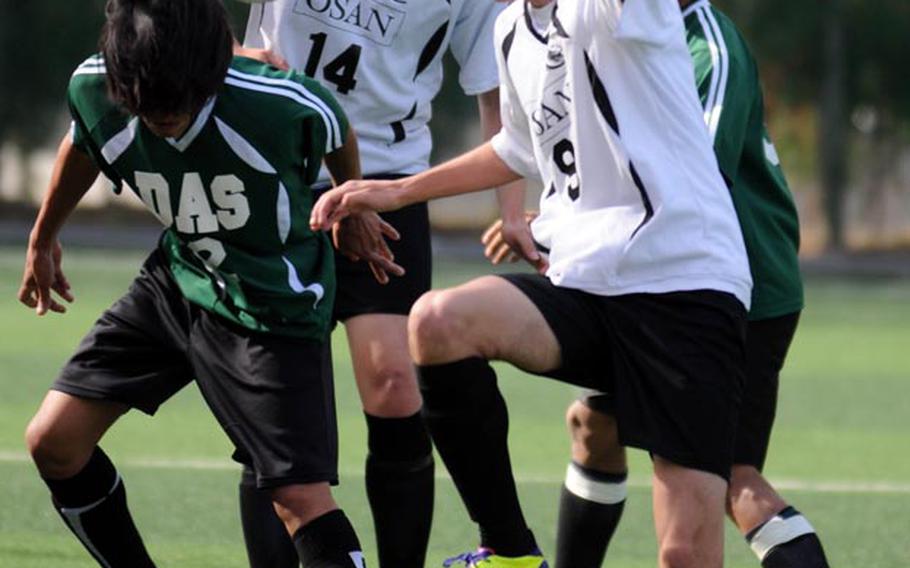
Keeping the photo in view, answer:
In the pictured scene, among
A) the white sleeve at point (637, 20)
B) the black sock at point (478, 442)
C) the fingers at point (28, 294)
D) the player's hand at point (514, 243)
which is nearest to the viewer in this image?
the white sleeve at point (637, 20)

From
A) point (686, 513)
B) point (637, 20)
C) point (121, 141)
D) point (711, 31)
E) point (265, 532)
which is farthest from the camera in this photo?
point (265, 532)

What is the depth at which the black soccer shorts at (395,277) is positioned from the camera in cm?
558

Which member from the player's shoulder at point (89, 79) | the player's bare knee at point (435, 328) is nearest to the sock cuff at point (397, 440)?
the player's bare knee at point (435, 328)

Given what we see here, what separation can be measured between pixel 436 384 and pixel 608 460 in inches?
45.5

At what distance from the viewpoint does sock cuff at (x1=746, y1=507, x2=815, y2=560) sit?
5.23 metres

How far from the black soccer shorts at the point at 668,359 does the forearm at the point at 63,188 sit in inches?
46.3

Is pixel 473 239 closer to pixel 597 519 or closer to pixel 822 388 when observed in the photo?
pixel 822 388

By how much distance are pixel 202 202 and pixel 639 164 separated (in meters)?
1.00

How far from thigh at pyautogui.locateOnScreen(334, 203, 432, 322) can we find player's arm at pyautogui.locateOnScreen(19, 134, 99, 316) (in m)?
0.77

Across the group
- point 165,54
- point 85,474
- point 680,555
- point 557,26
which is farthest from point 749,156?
point 85,474

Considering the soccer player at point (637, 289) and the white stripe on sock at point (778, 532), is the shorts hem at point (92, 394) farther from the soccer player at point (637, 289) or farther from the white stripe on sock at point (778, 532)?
the white stripe on sock at point (778, 532)

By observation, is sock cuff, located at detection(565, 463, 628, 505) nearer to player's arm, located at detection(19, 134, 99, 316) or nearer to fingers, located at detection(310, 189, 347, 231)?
fingers, located at detection(310, 189, 347, 231)

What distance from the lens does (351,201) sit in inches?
184

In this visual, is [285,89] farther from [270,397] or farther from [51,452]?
[51,452]
